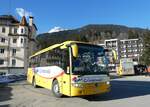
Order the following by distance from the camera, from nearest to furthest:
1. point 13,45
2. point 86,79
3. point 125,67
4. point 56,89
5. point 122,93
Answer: point 86,79 → point 56,89 → point 122,93 → point 125,67 → point 13,45

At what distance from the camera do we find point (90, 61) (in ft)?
45.0

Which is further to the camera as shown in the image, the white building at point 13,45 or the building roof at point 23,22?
the building roof at point 23,22

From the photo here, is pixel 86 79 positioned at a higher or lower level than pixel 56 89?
higher

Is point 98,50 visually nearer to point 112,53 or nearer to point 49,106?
point 112,53

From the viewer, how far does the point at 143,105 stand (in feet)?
36.8

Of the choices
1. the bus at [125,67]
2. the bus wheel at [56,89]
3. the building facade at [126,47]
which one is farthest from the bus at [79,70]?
the building facade at [126,47]

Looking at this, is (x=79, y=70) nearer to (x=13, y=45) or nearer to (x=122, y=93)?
(x=122, y=93)

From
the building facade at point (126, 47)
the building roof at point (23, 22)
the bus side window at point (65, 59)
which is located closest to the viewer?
the bus side window at point (65, 59)

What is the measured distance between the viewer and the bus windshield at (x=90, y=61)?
13.2 m

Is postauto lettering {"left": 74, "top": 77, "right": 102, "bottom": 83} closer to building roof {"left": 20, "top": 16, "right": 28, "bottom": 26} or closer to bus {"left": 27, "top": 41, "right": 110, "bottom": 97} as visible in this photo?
bus {"left": 27, "top": 41, "right": 110, "bottom": 97}

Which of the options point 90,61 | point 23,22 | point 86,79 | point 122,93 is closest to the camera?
point 86,79

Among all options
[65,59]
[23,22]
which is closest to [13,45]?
[23,22]

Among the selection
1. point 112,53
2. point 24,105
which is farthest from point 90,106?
point 112,53

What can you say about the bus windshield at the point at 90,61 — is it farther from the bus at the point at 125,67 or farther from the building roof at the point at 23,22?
the building roof at the point at 23,22
